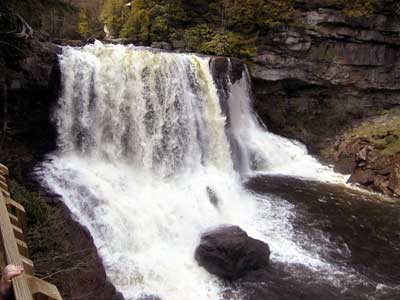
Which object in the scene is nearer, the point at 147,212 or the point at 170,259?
the point at 170,259

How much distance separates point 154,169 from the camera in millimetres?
15258

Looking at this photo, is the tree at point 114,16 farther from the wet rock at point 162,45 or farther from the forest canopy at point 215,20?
the wet rock at point 162,45

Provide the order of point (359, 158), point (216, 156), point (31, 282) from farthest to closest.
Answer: point (359, 158) → point (216, 156) → point (31, 282)

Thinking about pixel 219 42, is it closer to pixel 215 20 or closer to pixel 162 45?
pixel 215 20

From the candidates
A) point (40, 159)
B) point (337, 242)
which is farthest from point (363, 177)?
point (40, 159)

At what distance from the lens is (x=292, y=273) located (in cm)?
1084

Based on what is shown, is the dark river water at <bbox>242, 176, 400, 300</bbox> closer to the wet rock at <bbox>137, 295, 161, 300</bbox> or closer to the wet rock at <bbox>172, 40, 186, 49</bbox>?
the wet rock at <bbox>137, 295, 161, 300</bbox>

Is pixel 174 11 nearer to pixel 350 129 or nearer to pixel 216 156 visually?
pixel 216 156

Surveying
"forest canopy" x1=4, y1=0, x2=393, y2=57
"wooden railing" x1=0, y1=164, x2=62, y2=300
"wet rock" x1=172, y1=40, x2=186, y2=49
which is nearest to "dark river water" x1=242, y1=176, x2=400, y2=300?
"wooden railing" x1=0, y1=164, x2=62, y2=300

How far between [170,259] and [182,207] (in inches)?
100.0

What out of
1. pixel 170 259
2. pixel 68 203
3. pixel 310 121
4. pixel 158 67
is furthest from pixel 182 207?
pixel 310 121

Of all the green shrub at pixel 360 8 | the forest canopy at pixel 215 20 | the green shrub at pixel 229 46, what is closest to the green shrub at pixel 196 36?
the forest canopy at pixel 215 20

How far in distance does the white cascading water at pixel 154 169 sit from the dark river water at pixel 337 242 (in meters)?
0.70

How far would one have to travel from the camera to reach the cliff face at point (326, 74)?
22188 mm
